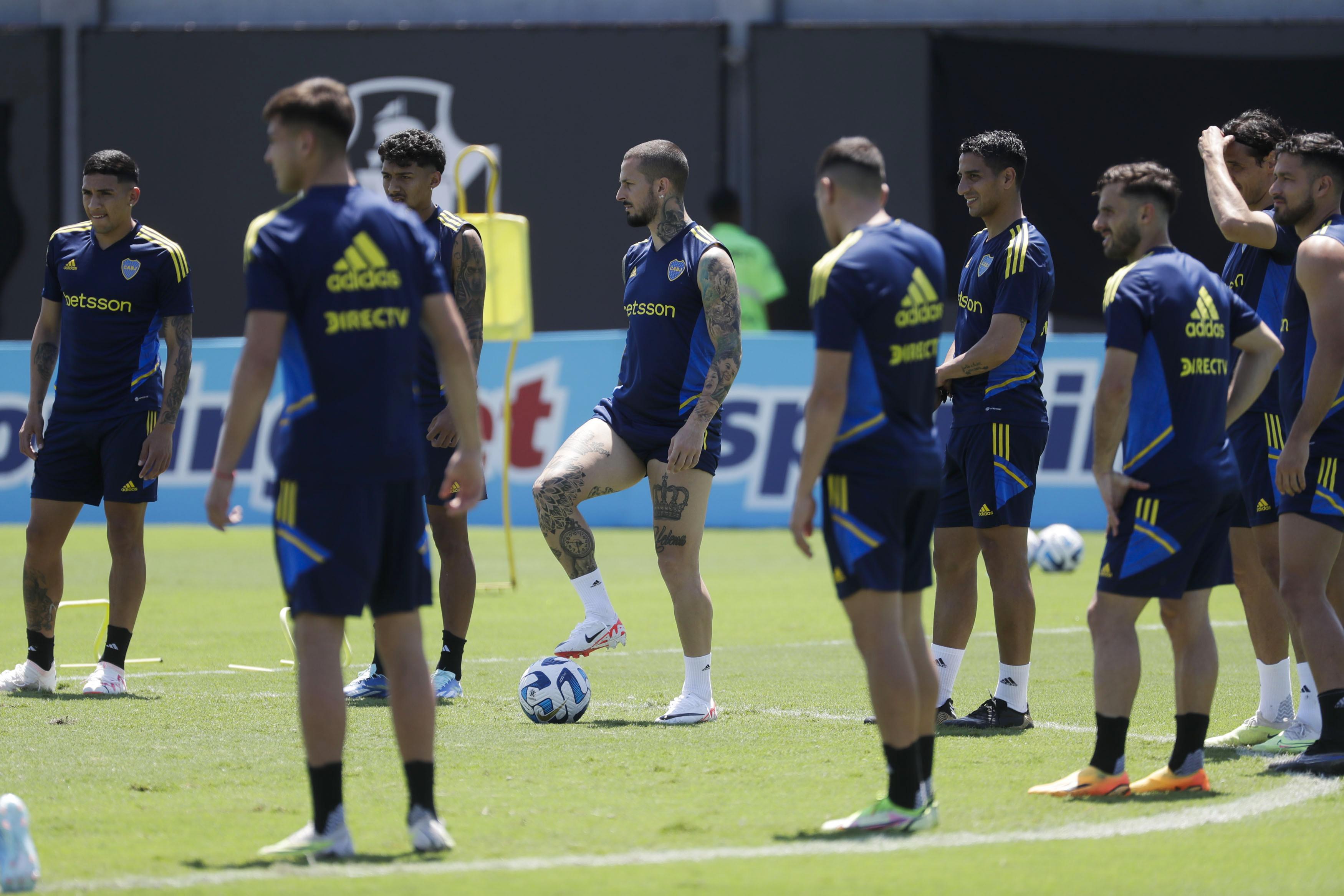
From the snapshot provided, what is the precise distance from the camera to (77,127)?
20.7m

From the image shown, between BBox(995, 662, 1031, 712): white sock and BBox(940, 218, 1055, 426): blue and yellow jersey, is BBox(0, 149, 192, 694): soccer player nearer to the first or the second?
BBox(940, 218, 1055, 426): blue and yellow jersey

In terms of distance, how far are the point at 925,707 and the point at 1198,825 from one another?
97cm

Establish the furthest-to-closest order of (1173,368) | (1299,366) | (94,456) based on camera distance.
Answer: (94,456)
(1299,366)
(1173,368)

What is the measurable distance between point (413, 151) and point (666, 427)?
1.85 metres

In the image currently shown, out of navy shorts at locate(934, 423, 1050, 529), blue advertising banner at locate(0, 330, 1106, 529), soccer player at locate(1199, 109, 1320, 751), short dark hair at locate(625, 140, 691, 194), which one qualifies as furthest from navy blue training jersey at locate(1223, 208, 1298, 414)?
blue advertising banner at locate(0, 330, 1106, 529)

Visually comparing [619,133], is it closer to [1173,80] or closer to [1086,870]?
[1173,80]

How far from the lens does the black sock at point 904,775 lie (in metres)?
5.07

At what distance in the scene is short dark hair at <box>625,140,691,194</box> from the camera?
7.33m

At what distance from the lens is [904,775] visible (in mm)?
5074

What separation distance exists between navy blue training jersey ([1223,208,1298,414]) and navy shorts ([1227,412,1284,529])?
52 millimetres

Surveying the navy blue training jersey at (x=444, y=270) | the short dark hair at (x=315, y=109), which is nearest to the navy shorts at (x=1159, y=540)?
the short dark hair at (x=315, y=109)

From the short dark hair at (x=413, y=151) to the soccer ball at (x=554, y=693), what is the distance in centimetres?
244

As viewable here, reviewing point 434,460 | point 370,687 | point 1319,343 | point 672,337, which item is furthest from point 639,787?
point 1319,343

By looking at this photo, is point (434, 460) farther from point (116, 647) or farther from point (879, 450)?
point (879, 450)
